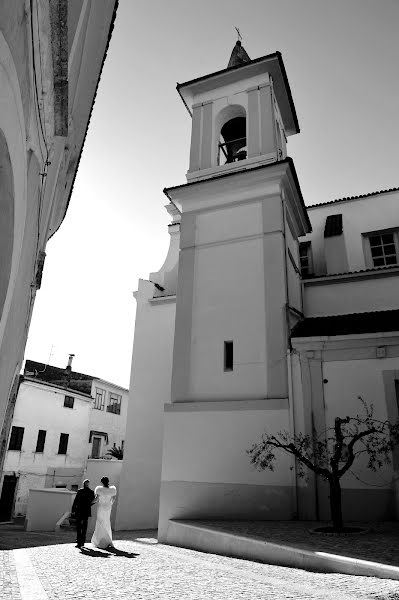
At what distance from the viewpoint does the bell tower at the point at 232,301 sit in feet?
30.9

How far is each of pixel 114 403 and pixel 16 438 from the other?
10699 millimetres

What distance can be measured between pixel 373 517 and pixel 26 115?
8.90 meters

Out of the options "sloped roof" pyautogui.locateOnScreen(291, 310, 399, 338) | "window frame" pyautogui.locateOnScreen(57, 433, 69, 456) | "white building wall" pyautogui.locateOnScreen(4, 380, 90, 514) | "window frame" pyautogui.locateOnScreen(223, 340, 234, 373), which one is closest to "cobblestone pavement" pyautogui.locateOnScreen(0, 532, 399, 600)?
"window frame" pyautogui.locateOnScreen(223, 340, 234, 373)

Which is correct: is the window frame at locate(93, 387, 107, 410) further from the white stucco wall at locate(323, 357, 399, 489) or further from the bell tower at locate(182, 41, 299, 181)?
the white stucco wall at locate(323, 357, 399, 489)

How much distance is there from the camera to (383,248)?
1466cm

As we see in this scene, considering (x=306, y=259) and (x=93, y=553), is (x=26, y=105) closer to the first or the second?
(x=93, y=553)

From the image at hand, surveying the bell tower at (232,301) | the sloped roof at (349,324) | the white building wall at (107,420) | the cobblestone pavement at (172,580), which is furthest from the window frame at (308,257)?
the white building wall at (107,420)

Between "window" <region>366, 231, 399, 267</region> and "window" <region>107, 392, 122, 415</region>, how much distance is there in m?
25.0

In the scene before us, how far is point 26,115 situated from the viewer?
329 centimetres

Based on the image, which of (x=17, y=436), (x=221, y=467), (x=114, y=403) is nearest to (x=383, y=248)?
(x=221, y=467)

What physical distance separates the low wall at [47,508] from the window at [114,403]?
14.6 metres

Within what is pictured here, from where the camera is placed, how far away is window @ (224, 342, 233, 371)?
10.5 m

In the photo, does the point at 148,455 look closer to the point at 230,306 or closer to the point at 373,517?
the point at 230,306

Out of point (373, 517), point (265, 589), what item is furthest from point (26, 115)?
point (373, 517)
